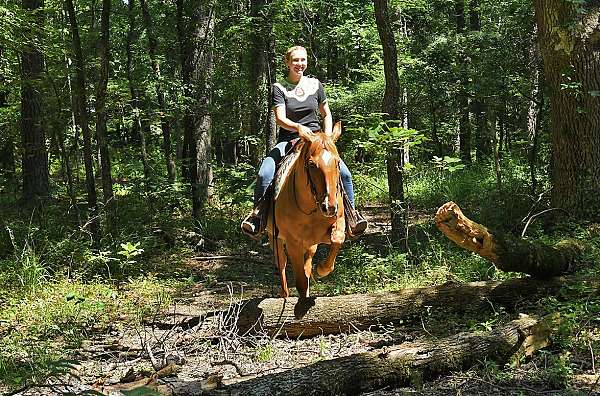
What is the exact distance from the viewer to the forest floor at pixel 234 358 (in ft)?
15.0

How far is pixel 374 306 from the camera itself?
22.1ft

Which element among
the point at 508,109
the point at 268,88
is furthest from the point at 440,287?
the point at 508,109

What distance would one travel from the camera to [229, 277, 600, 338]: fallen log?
6.46 meters

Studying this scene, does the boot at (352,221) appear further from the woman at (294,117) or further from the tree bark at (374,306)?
the tree bark at (374,306)

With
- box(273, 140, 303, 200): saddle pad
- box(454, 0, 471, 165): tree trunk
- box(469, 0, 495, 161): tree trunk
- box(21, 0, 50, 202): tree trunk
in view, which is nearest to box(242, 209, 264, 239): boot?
box(273, 140, 303, 200): saddle pad

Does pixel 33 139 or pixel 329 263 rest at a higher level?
pixel 33 139

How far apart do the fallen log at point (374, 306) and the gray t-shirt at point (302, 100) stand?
7.22 ft

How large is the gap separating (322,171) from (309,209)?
0.76 meters

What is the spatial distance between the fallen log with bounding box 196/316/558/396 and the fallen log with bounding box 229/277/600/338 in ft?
3.64

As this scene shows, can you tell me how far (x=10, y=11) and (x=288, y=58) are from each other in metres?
4.36

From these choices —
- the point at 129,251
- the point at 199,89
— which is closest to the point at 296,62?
the point at 129,251

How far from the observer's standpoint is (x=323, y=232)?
21.6ft

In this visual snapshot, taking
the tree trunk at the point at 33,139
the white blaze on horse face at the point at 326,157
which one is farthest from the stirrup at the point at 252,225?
the tree trunk at the point at 33,139

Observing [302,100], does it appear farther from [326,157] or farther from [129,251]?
[129,251]
